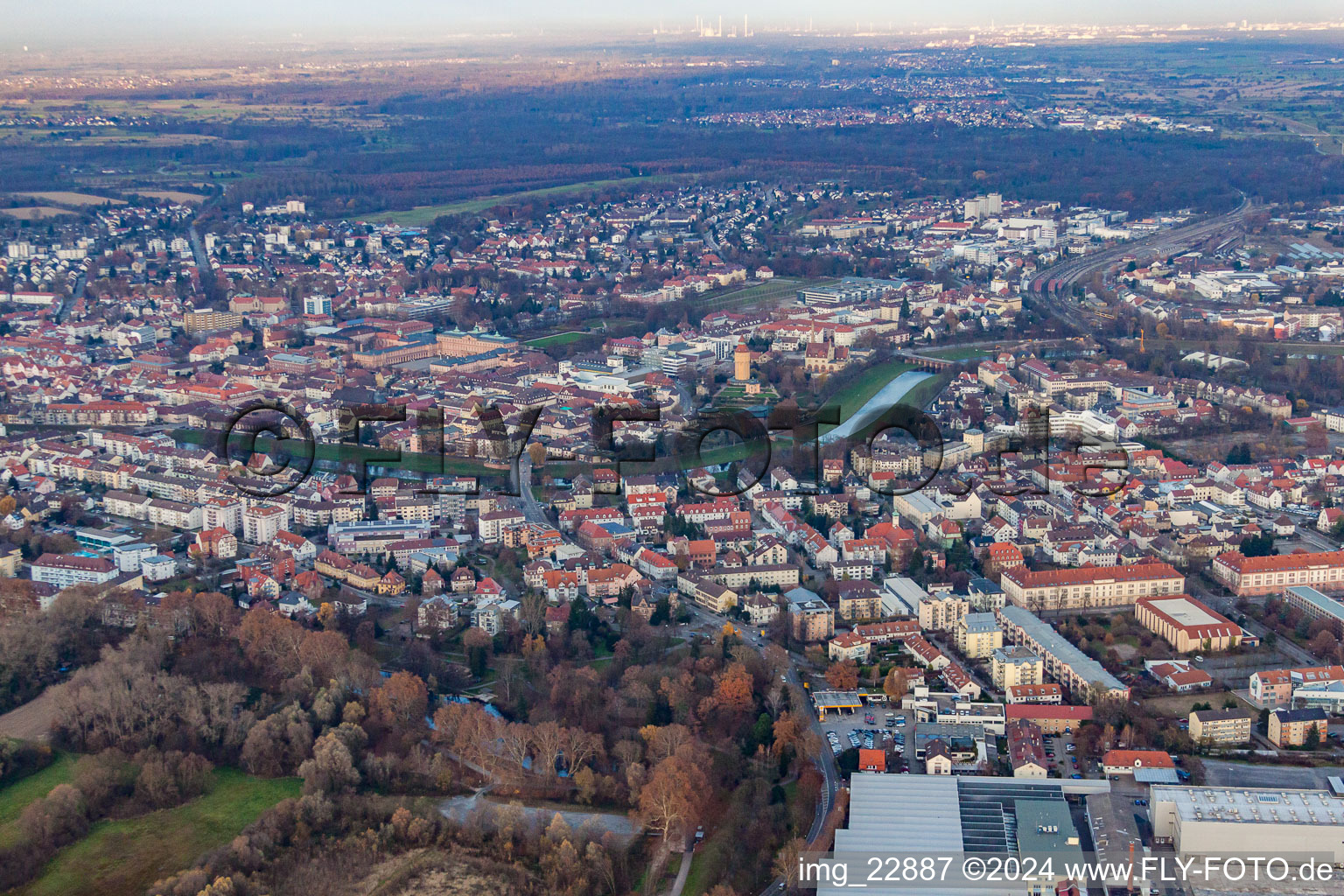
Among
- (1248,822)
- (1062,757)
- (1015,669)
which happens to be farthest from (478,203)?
(1248,822)

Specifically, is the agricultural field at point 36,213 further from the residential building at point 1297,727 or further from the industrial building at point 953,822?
the residential building at point 1297,727

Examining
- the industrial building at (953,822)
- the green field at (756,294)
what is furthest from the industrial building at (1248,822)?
the green field at (756,294)

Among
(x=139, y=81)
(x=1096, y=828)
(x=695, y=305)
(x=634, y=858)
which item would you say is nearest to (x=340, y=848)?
(x=634, y=858)

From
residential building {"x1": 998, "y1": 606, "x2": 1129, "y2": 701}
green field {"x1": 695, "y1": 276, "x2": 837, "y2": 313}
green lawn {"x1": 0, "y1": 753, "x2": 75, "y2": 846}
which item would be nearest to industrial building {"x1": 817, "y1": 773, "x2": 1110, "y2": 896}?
residential building {"x1": 998, "y1": 606, "x2": 1129, "y2": 701}

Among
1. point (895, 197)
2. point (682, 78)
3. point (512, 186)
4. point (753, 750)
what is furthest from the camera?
point (682, 78)

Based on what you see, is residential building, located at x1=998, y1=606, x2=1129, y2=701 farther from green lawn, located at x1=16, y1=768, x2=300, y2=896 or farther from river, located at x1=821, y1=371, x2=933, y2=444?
green lawn, located at x1=16, y1=768, x2=300, y2=896

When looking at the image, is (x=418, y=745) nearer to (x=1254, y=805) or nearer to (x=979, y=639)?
(x=979, y=639)

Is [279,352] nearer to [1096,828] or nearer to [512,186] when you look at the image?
[1096,828]
